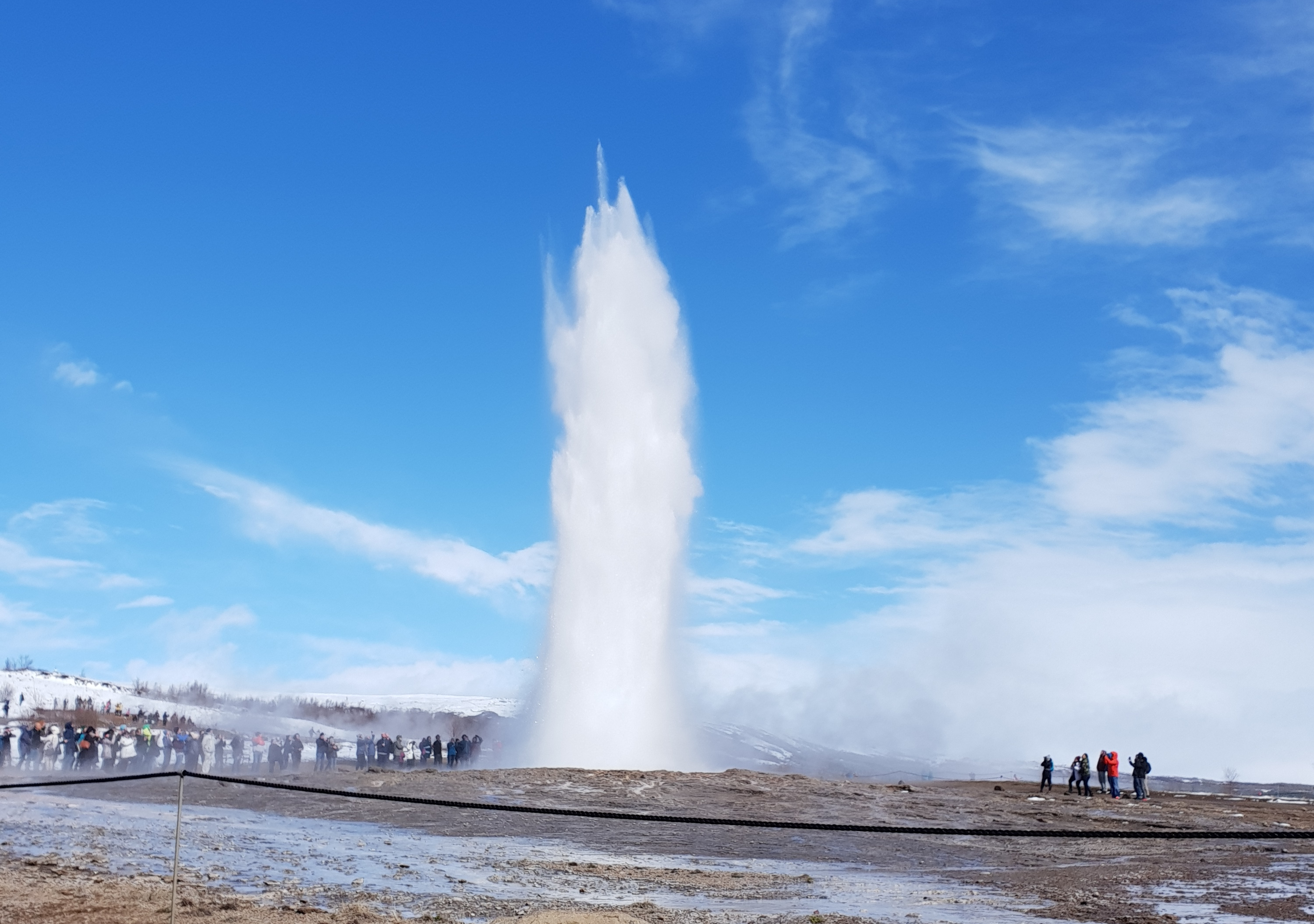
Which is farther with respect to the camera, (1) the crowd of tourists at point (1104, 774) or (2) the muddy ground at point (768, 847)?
(1) the crowd of tourists at point (1104, 774)

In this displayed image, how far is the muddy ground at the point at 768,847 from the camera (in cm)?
1302

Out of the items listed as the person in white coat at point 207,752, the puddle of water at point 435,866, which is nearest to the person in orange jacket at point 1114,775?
the puddle of water at point 435,866

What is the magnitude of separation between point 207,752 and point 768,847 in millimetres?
27462

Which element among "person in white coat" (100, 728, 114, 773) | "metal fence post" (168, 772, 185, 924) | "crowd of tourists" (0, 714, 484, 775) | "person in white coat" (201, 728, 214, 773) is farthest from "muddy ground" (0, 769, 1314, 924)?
"person in white coat" (201, 728, 214, 773)

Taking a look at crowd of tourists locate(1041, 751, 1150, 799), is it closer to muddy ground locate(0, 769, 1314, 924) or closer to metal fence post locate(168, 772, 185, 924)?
muddy ground locate(0, 769, 1314, 924)

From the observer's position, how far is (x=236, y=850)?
696 inches

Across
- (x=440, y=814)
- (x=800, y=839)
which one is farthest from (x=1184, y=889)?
(x=440, y=814)

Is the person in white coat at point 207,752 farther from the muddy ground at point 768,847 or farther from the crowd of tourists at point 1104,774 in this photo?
the crowd of tourists at point 1104,774

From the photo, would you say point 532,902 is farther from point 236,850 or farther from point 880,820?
point 880,820

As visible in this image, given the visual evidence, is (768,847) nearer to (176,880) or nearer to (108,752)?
(176,880)

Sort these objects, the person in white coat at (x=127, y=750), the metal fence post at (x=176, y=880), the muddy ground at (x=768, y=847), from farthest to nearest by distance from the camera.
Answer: the person in white coat at (x=127, y=750), the muddy ground at (x=768, y=847), the metal fence post at (x=176, y=880)

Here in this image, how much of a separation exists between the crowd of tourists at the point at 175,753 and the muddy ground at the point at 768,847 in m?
4.45

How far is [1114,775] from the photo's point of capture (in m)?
38.0

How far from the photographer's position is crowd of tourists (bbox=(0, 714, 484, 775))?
3700cm
